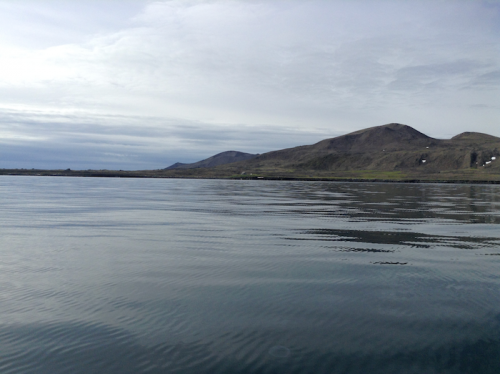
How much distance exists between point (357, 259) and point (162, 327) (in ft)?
38.1

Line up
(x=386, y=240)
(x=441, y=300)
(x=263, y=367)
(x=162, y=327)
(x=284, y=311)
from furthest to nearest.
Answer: (x=386, y=240), (x=441, y=300), (x=284, y=311), (x=162, y=327), (x=263, y=367)

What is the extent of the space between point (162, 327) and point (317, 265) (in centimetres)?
914

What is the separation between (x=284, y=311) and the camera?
13.2 metres

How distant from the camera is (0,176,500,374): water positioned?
10172mm

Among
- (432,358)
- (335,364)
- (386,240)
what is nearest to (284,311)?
(335,364)

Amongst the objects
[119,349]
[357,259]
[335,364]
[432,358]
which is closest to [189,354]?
[119,349]

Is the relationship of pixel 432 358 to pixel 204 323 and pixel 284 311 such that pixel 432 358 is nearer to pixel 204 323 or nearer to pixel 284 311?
pixel 284 311

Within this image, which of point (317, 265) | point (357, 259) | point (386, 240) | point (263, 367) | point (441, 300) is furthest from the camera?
point (386, 240)

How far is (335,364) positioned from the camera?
994 cm

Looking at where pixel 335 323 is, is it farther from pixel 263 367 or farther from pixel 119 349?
pixel 119 349

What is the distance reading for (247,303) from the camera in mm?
13852

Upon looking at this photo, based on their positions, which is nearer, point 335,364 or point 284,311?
point 335,364

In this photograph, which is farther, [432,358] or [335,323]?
[335,323]

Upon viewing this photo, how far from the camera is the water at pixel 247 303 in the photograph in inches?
400
